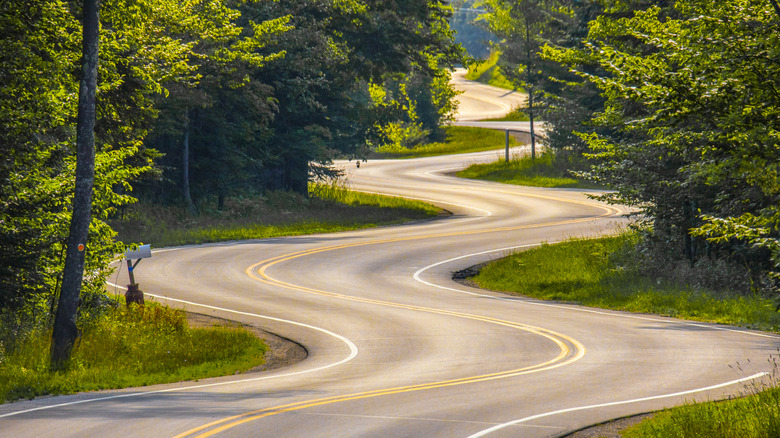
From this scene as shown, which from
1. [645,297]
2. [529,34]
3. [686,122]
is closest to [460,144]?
[529,34]

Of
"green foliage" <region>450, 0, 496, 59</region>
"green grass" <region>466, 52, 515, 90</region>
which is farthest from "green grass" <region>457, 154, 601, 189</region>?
"green foliage" <region>450, 0, 496, 59</region>

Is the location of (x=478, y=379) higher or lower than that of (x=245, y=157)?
lower

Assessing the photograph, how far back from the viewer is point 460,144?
80875mm

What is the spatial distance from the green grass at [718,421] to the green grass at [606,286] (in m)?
8.79

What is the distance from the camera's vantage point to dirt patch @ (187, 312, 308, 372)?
17833 mm

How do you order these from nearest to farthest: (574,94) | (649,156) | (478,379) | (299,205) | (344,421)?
(344,421) < (478,379) < (649,156) < (299,205) < (574,94)

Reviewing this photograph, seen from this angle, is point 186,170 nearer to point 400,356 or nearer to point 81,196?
point 81,196

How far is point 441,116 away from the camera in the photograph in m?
84.1

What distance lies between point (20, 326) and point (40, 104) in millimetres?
4079

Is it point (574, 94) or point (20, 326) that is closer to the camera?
point (20, 326)

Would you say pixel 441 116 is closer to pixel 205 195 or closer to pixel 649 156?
pixel 205 195

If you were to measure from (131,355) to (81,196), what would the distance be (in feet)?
10.6

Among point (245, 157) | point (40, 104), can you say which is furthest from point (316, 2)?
point (40, 104)

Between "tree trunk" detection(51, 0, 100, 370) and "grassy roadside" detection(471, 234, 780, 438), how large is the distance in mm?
9780
